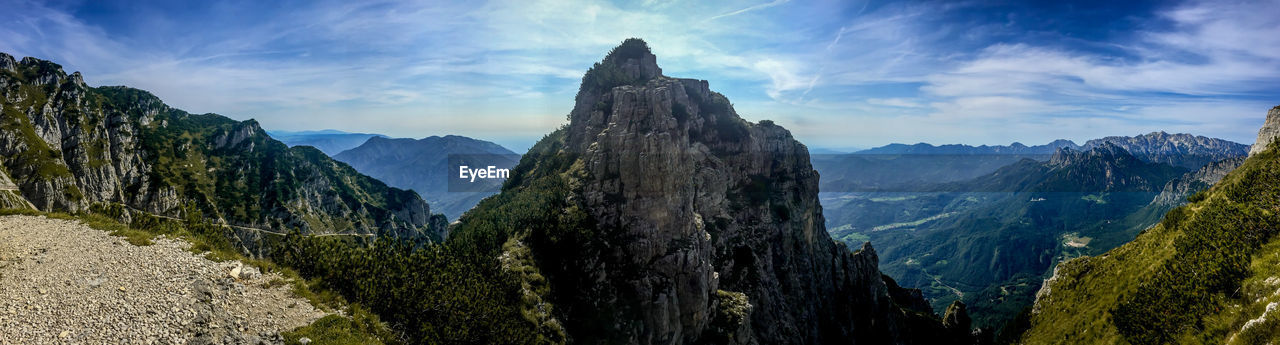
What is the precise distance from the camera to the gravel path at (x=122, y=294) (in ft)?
95.2

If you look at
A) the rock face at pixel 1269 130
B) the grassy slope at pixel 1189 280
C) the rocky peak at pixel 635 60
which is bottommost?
the grassy slope at pixel 1189 280

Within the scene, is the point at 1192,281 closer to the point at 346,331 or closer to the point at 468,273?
the point at 468,273

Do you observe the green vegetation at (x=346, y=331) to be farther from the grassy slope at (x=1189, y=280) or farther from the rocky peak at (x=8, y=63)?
the rocky peak at (x=8, y=63)

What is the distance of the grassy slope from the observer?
69.6m

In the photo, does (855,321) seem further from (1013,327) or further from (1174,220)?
(1174,220)

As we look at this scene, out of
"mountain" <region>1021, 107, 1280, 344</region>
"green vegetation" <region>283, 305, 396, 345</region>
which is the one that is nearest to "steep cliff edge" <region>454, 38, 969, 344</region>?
"green vegetation" <region>283, 305, 396, 345</region>

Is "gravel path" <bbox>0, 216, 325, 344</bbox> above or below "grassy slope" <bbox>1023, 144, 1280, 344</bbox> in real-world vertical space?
above

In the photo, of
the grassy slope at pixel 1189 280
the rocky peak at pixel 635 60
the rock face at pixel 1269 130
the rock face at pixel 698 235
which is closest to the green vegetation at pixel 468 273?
the rock face at pixel 698 235

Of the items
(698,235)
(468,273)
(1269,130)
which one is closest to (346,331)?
(468,273)

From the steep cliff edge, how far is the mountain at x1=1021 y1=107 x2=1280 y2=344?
157 feet

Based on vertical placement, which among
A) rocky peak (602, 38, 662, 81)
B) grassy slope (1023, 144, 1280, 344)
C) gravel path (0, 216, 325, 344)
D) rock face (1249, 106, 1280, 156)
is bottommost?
grassy slope (1023, 144, 1280, 344)

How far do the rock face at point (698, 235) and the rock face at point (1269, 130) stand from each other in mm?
95846

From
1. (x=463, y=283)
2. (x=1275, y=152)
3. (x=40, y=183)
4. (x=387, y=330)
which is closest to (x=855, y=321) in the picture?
(x=1275, y=152)

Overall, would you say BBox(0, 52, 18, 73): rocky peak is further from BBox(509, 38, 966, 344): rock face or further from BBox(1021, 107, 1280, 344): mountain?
BBox(1021, 107, 1280, 344): mountain
